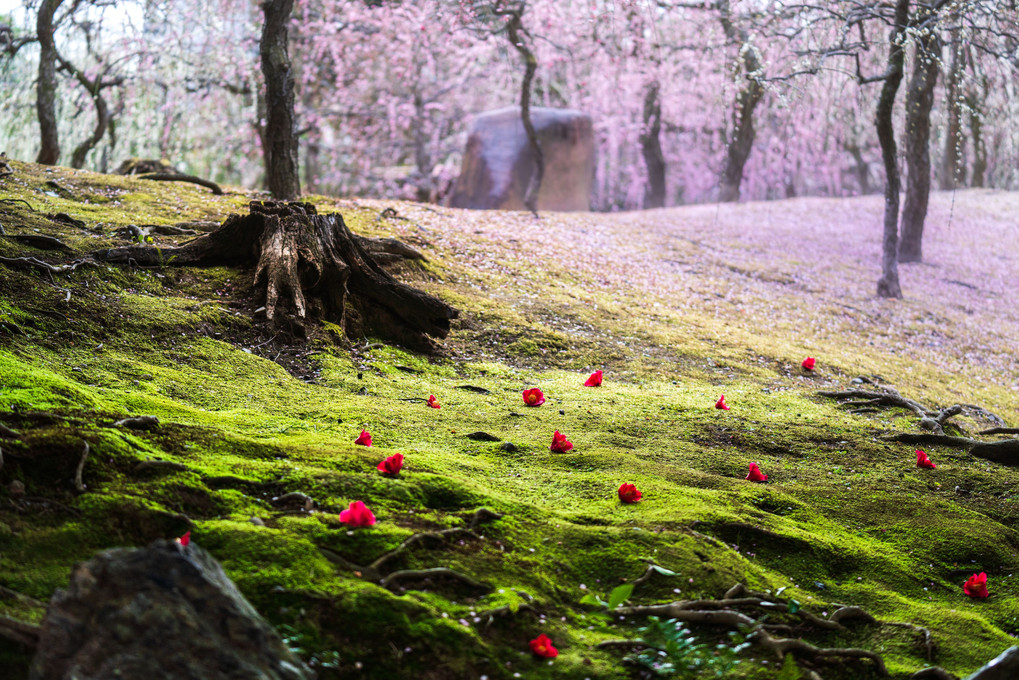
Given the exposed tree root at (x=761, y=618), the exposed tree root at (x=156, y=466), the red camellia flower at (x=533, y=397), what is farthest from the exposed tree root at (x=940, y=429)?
the exposed tree root at (x=156, y=466)

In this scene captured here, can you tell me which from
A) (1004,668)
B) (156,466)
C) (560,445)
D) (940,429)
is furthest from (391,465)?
(940,429)

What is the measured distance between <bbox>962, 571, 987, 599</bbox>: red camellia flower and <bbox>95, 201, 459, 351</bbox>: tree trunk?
419cm

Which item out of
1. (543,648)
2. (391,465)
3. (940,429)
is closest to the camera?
(543,648)

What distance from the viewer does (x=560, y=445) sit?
168 inches

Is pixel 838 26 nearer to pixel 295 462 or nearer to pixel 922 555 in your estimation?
pixel 922 555

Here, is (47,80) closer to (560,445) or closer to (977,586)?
(560,445)

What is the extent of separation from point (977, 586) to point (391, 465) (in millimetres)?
2638

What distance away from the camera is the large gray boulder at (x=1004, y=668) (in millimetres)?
2029

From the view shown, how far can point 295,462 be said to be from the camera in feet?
11.1

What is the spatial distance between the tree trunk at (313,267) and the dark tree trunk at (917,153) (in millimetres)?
10575

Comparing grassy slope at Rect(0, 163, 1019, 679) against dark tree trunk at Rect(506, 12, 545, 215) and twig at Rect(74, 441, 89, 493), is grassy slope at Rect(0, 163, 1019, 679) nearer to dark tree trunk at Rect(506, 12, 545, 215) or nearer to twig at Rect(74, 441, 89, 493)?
twig at Rect(74, 441, 89, 493)

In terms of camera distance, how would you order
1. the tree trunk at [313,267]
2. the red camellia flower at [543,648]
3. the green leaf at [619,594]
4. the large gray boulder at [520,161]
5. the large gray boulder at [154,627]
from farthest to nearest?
the large gray boulder at [520,161] < the tree trunk at [313,267] < the green leaf at [619,594] < the red camellia flower at [543,648] < the large gray boulder at [154,627]

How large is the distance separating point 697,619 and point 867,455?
9.93 ft

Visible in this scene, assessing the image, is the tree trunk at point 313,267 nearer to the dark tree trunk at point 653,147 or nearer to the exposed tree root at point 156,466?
the exposed tree root at point 156,466
